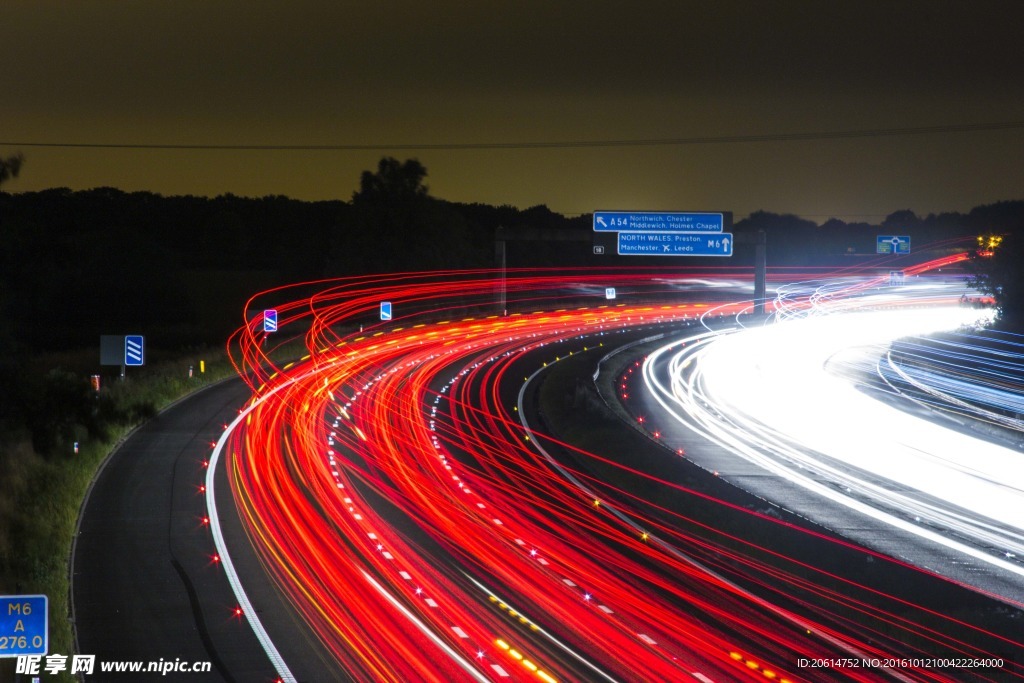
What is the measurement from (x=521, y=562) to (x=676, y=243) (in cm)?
4182

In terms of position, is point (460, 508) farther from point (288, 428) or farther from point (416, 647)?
point (288, 428)

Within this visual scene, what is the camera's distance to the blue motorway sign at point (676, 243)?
2216 inches

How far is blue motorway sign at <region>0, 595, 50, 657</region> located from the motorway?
397cm

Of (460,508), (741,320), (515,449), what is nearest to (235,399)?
(515,449)

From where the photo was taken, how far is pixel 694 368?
47.1m

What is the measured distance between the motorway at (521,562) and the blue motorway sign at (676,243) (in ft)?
73.6

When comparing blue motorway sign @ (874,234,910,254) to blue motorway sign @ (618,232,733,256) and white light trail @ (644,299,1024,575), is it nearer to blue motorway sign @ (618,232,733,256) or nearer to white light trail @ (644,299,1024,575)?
white light trail @ (644,299,1024,575)

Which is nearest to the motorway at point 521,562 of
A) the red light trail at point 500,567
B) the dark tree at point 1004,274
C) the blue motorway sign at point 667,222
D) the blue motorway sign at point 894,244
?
the red light trail at point 500,567

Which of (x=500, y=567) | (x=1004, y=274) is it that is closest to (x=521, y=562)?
(x=500, y=567)

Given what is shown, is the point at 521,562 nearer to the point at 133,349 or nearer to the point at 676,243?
the point at 133,349

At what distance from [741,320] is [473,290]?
64.0 feet

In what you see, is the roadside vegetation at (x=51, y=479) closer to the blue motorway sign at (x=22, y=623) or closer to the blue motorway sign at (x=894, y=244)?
the blue motorway sign at (x=22, y=623)

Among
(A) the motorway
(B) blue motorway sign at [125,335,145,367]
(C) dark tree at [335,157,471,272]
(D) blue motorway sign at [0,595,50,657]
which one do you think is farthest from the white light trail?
(C) dark tree at [335,157,471,272]

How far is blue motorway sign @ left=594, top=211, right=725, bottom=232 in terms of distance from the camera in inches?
2210
